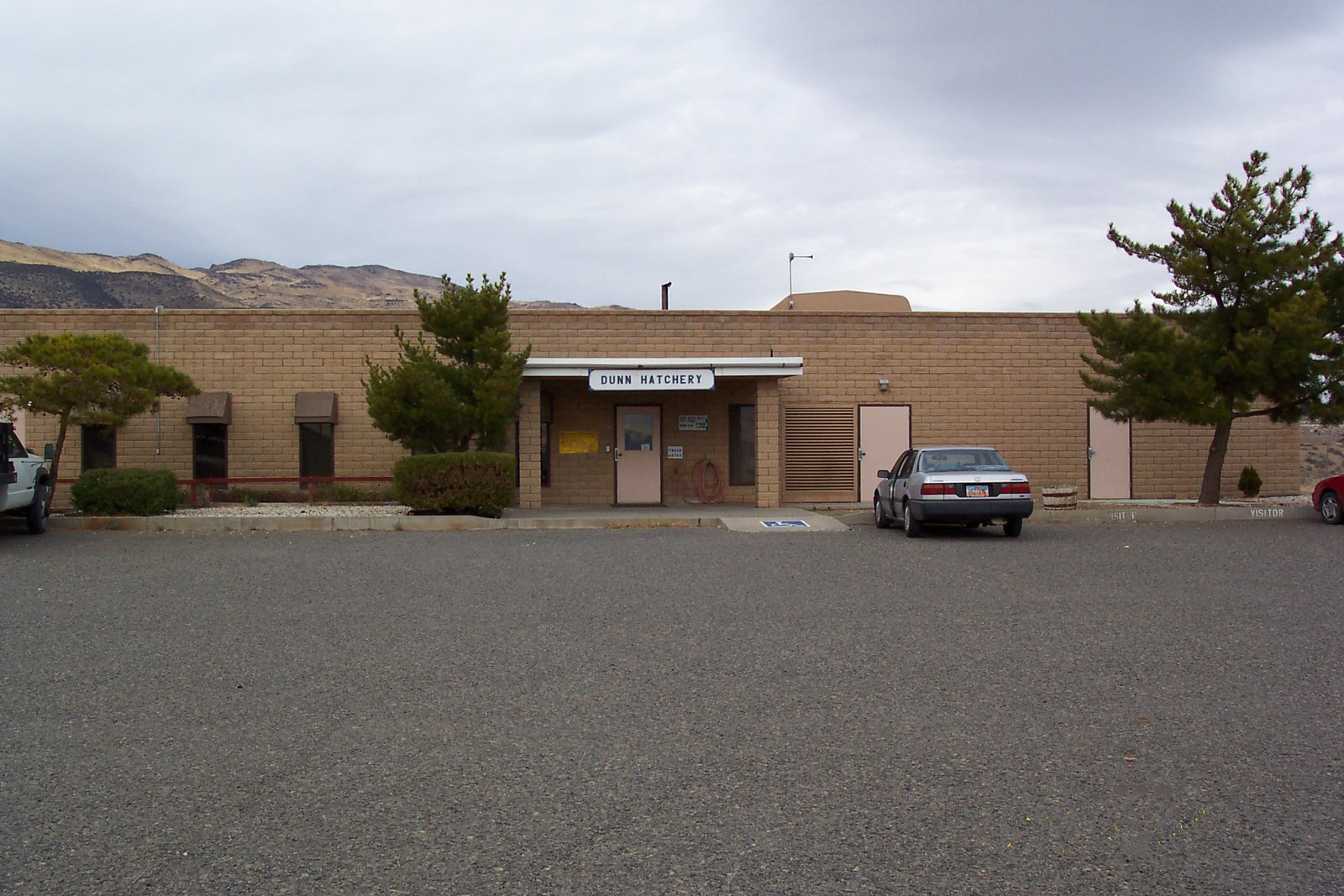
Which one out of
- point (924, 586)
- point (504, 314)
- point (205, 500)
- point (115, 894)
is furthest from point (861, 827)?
point (205, 500)

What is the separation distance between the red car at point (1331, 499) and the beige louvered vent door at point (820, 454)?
8.84m

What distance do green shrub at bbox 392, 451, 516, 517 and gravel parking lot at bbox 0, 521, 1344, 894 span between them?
7.53m

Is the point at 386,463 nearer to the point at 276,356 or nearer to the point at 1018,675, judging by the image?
the point at 276,356

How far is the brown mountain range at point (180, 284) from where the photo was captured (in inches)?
2648

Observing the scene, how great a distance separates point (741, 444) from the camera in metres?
23.4

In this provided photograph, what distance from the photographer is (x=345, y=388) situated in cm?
2320

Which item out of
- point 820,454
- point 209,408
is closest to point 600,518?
point 820,454

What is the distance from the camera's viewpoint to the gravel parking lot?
4.06 m

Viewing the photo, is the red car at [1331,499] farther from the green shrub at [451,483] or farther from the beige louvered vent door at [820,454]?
the green shrub at [451,483]

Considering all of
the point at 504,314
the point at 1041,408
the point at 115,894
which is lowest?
the point at 115,894

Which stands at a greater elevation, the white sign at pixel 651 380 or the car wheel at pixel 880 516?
the white sign at pixel 651 380

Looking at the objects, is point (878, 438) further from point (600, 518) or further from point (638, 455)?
point (600, 518)

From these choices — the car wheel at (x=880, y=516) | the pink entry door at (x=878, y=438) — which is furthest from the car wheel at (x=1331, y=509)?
the pink entry door at (x=878, y=438)

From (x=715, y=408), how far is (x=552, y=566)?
11.4 meters
